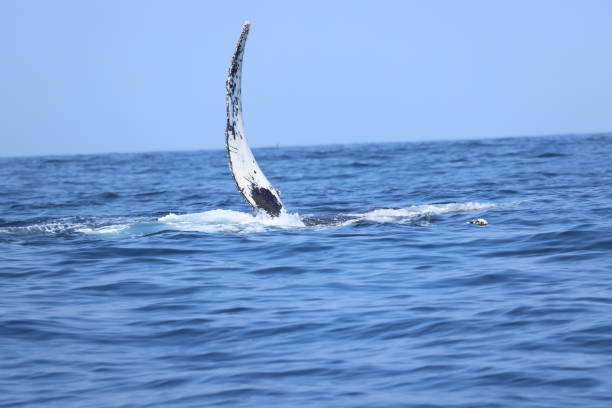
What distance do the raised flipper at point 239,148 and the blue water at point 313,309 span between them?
76 centimetres

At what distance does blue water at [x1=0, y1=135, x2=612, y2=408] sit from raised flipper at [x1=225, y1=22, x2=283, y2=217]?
0.76m

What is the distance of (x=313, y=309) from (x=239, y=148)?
5.05 m

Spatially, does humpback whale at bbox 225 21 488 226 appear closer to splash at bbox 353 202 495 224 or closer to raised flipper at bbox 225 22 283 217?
raised flipper at bbox 225 22 283 217

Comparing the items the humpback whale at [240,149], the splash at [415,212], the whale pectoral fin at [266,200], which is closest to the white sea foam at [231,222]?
the whale pectoral fin at [266,200]

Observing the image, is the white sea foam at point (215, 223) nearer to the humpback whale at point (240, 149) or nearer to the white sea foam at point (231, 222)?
the white sea foam at point (231, 222)

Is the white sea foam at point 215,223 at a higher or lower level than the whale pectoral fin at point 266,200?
lower

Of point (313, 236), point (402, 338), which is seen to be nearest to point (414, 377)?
point (402, 338)

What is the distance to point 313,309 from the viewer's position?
860cm

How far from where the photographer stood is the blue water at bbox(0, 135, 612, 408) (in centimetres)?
623

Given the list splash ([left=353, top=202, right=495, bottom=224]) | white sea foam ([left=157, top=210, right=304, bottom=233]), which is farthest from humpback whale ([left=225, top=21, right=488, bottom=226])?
splash ([left=353, top=202, right=495, bottom=224])

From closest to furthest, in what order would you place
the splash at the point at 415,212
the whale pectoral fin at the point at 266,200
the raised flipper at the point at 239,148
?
the raised flipper at the point at 239,148
the whale pectoral fin at the point at 266,200
the splash at the point at 415,212

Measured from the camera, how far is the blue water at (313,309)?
6.23 meters

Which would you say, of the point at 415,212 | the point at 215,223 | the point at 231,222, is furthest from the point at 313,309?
the point at 415,212

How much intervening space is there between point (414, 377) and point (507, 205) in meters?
11.3
